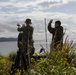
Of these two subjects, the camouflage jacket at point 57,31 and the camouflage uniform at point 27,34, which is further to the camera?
the camouflage uniform at point 27,34

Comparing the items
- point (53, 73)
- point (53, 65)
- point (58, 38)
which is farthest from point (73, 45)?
point (53, 73)

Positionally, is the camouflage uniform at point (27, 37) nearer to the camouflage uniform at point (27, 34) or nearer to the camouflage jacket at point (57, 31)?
the camouflage uniform at point (27, 34)

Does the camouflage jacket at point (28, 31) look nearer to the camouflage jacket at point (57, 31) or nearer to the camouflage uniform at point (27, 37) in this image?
the camouflage uniform at point (27, 37)

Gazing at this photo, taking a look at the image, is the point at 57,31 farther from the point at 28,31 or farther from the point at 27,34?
the point at 27,34

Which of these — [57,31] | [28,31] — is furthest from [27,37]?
[57,31]

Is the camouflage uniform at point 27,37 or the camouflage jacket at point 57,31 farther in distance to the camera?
the camouflage uniform at point 27,37

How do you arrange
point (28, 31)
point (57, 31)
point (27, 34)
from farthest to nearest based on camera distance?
1. point (27, 34)
2. point (28, 31)
3. point (57, 31)

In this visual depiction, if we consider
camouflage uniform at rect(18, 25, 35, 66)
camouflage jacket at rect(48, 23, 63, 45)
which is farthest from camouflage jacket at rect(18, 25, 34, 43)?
camouflage jacket at rect(48, 23, 63, 45)

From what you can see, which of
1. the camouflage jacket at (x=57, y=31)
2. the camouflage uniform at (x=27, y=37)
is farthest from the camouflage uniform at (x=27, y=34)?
the camouflage jacket at (x=57, y=31)

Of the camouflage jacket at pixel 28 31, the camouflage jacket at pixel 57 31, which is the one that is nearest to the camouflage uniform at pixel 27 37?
the camouflage jacket at pixel 28 31

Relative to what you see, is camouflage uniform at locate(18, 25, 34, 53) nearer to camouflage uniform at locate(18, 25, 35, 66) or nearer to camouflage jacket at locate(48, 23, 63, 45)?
camouflage uniform at locate(18, 25, 35, 66)

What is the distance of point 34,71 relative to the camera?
287 inches

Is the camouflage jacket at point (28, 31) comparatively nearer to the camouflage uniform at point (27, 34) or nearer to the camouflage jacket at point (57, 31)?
the camouflage uniform at point (27, 34)

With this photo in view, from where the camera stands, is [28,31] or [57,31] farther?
[28,31]
